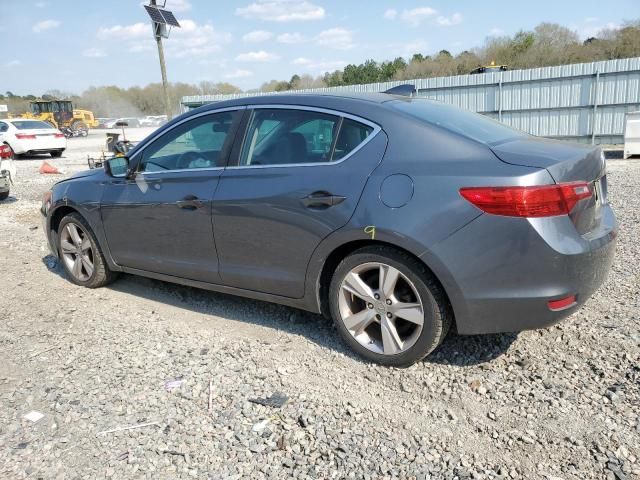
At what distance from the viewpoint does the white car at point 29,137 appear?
19500 millimetres

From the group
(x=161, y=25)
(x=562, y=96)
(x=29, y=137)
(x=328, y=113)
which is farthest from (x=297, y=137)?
(x=29, y=137)

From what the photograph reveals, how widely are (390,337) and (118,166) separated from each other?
271 centimetres

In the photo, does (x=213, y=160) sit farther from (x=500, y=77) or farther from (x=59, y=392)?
(x=500, y=77)

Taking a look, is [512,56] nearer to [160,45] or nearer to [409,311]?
[160,45]

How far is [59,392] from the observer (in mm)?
3098

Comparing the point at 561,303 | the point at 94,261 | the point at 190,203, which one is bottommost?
the point at 94,261

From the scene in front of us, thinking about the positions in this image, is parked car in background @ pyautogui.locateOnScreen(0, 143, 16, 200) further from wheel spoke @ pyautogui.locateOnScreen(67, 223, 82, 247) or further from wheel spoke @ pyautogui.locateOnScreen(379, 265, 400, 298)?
wheel spoke @ pyautogui.locateOnScreen(379, 265, 400, 298)

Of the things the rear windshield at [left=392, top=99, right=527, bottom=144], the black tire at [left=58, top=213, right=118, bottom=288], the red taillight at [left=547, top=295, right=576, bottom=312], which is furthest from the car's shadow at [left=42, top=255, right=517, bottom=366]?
the rear windshield at [left=392, top=99, right=527, bottom=144]

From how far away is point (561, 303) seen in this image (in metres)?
2.76

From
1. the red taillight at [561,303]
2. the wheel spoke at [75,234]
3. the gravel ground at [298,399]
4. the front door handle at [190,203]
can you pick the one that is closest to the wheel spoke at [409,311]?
the gravel ground at [298,399]

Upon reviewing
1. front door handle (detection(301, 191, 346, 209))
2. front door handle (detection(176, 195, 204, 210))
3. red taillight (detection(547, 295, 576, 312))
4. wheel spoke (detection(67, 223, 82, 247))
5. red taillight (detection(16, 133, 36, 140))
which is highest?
front door handle (detection(301, 191, 346, 209))

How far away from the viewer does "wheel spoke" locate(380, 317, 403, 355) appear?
3.12m

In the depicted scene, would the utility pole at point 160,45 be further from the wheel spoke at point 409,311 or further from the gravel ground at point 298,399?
the wheel spoke at point 409,311

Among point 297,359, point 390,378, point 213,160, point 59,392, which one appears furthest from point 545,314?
point 59,392
